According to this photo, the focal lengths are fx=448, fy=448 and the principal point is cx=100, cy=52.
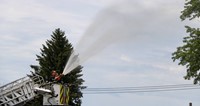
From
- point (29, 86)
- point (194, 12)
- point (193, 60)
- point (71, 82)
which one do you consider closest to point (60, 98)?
point (29, 86)

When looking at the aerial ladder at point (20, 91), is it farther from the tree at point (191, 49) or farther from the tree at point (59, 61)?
the tree at point (59, 61)

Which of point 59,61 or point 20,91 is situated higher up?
point 59,61

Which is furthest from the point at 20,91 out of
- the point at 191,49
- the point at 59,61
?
the point at 59,61

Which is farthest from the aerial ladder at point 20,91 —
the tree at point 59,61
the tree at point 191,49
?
the tree at point 59,61

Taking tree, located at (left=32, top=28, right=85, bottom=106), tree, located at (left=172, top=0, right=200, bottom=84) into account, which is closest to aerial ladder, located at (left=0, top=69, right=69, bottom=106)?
tree, located at (left=172, top=0, right=200, bottom=84)

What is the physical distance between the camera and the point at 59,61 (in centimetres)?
3847

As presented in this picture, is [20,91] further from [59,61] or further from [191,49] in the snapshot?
[59,61]

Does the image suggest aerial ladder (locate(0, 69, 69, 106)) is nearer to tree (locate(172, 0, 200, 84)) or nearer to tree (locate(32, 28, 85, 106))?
tree (locate(172, 0, 200, 84))

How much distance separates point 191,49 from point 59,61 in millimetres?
15729

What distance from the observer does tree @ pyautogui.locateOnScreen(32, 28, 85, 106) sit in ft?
126

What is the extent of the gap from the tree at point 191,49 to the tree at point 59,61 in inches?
517

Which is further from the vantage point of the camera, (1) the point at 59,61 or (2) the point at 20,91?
(1) the point at 59,61

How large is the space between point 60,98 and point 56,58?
70.2 ft

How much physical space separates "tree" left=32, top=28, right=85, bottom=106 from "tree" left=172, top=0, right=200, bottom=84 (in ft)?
43.1
